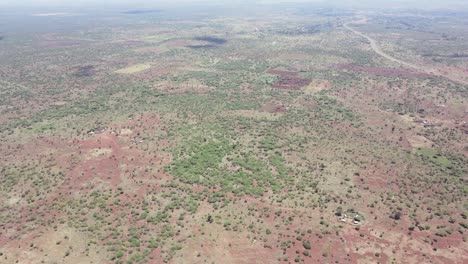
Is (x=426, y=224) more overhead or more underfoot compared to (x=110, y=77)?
more underfoot

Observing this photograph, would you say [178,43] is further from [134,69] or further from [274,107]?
[274,107]

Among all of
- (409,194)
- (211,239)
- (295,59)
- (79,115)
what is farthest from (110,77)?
(409,194)

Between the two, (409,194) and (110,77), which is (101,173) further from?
(110,77)

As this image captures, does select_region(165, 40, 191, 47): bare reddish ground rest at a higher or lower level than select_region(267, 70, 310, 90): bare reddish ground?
higher

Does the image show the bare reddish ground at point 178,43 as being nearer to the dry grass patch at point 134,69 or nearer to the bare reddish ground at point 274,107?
the dry grass patch at point 134,69

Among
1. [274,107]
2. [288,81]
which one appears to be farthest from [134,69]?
[274,107]

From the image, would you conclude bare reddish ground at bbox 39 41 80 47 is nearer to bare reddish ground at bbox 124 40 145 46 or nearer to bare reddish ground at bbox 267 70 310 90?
bare reddish ground at bbox 124 40 145 46

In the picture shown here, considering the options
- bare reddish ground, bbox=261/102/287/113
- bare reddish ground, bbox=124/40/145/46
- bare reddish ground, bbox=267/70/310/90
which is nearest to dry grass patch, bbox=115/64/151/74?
bare reddish ground, bbox=267/70/310/90
